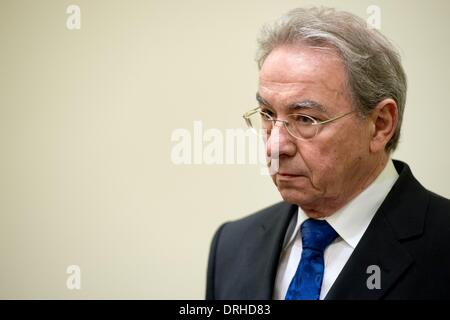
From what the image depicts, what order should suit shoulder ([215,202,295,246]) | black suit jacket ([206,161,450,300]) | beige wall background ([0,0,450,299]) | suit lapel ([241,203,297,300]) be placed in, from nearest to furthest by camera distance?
black suit jacket ([206,161,450,300])
suit lapel ([241,203,297,300])
suit shoulder ([215,202,295,246])
beige wall background ([0,0,450,299])

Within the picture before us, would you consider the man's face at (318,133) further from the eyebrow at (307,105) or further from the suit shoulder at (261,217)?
the suit shoulder at (261,217)

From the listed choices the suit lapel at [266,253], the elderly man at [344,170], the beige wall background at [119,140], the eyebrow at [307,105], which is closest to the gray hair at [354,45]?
the elderly man at [344,170]

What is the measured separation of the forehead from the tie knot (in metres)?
0.40

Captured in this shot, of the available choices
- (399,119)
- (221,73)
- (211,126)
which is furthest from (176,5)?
(399,119)

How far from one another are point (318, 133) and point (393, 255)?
16.4 inches

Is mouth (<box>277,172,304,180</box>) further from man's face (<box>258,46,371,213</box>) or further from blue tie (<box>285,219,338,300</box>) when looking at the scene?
blue tie (<box>285,219,338,300</box>)

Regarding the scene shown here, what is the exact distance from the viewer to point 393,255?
1567mm

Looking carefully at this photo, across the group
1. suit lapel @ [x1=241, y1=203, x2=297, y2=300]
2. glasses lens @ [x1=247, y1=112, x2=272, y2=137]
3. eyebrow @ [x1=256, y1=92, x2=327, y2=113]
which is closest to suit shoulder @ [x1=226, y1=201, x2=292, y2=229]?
suit lapel @ [x1=241, y1=203, x2=297, y2=300]

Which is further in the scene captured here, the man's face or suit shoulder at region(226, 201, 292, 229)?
suit shoulder at region(226, 201, 292, 229)

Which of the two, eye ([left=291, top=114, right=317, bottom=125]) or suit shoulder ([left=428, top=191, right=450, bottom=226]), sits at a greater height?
eye ([left=291, top=114, right=317, bottom=125])

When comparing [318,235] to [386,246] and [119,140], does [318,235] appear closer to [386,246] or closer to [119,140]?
[386,246]

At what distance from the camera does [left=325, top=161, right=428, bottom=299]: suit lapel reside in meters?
1.54

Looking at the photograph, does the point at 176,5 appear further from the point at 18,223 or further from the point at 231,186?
the point at 18,223

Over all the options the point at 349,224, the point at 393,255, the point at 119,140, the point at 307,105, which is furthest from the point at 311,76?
the point at 119,140
